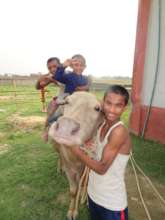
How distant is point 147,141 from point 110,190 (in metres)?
4.23

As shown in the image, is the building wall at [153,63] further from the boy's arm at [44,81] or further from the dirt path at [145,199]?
the boy's arm at [44,81]

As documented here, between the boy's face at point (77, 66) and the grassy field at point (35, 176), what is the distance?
1.61 meters

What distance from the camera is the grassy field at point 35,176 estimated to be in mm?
3283

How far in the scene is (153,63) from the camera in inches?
238

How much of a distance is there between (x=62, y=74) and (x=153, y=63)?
11.0 ft

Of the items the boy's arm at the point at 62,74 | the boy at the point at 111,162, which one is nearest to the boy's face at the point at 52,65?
the boy's arm at the point at 62,74

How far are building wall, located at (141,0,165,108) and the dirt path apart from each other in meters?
2.30

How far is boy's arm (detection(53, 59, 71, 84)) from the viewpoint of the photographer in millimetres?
3046

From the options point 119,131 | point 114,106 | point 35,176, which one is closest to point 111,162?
point 119,131

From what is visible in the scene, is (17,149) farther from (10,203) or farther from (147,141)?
(147,141)

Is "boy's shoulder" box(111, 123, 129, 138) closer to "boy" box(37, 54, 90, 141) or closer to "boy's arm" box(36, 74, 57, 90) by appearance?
"boy" box(37, 54, 90, 141)

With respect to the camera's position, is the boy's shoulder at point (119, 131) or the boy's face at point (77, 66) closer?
the boy's shoulder at point (119, 131)

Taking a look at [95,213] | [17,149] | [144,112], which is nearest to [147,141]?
[144,112]

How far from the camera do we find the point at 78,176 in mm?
3094
